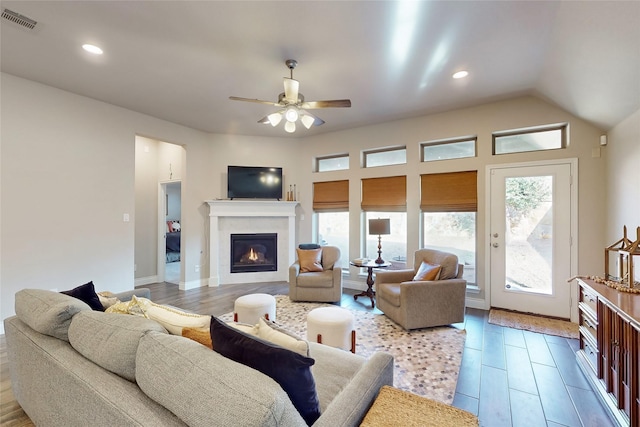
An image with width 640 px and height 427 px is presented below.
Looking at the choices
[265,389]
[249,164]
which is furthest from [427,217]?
[265,389]

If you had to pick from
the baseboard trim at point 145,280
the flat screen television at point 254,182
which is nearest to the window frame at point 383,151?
the flat screen television at point 254,182

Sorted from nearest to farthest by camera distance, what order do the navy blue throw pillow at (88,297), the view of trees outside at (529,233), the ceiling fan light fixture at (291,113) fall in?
1. the navy blue throw pillow at (88,297)
2. the ceiling fan light fixture at (291,113)
3. the view of trees outside at (529,233)

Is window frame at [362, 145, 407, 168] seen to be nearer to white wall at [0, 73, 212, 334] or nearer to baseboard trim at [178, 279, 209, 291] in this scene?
white wall at [0, 73, 212, 334]

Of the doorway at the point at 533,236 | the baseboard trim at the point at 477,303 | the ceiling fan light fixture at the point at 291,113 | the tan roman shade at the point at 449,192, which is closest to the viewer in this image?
the ceiling fan light fixture at the point at 291,113

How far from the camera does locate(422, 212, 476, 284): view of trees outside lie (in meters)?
4.28

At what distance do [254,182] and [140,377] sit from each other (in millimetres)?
4725

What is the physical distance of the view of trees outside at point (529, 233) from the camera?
372 cm

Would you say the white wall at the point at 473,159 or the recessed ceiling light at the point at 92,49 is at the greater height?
the recessed ceiling light at the point at 92,49

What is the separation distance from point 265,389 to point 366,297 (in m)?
4.02

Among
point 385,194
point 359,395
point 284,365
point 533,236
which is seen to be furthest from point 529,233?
point 284,365

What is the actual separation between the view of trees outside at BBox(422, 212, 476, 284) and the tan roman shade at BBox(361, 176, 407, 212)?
0.47m

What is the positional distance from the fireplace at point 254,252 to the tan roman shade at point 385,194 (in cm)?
206

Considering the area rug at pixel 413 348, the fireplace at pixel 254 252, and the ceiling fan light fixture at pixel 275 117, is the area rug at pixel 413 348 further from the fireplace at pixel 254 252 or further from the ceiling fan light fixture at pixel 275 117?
the ceiling fan light fixture at pixel 275 117

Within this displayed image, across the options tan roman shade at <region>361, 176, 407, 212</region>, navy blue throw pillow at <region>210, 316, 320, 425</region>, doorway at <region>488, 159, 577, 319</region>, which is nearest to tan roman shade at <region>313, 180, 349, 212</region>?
tan roman shade at <region>361, 176, 407, 212</region>
